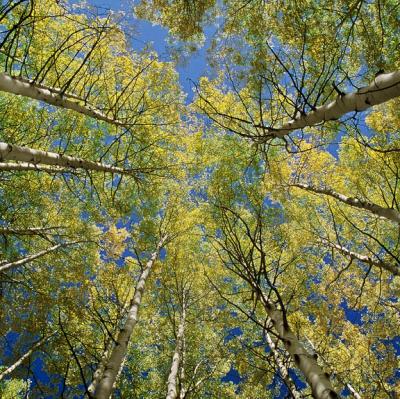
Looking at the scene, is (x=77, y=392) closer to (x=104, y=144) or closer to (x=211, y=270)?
(x=211, y=270)

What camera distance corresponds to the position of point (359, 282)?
11.3 meters

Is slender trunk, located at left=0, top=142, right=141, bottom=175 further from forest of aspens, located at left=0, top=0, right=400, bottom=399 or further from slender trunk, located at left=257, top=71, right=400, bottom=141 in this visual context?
forest of aspens, located at left=0, top=0, right=400, bottom=399

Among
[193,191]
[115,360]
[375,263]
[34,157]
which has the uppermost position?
[193,191]

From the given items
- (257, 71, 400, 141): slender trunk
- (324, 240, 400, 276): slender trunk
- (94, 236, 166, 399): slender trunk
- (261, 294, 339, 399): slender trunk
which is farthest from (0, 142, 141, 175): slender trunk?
(324, 240, 400, 276): slender trunk

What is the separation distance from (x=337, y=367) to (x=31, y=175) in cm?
1059

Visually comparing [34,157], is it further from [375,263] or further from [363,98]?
[375,263]

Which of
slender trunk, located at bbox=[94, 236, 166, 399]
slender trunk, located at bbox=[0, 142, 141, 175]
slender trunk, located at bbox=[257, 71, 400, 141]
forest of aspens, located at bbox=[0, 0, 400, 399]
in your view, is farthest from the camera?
forest of aspens, located at bbox=[0, 0, 400, 399]

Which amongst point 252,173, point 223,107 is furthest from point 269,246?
point 223,107

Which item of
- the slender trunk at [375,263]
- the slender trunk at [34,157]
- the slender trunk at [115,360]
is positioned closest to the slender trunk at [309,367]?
the slender trunk at [375,263]

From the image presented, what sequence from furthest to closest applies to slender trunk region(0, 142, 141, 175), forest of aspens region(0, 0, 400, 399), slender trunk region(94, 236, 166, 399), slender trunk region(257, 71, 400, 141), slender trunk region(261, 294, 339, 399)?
1. forest of aspens region(0, 0, 400, 399)
2. slender trunk region(94, 236, 166, 399)
3. slender trunk region(0, 142, 141, 175)
4. slender trunk region(257, 71, 400, 141)
5. slender trunk region(261, 294, 339, 399)

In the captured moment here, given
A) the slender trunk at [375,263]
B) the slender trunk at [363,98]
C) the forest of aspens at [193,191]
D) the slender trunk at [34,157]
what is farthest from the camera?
the forest of aspens at [193,191]

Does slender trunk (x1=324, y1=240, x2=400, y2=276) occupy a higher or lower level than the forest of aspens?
lower

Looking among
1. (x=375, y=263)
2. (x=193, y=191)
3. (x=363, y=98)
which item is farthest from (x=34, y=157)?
(x=193, y=191)

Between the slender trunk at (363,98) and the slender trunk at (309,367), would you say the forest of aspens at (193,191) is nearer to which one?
the slender trunk at (363,98)
